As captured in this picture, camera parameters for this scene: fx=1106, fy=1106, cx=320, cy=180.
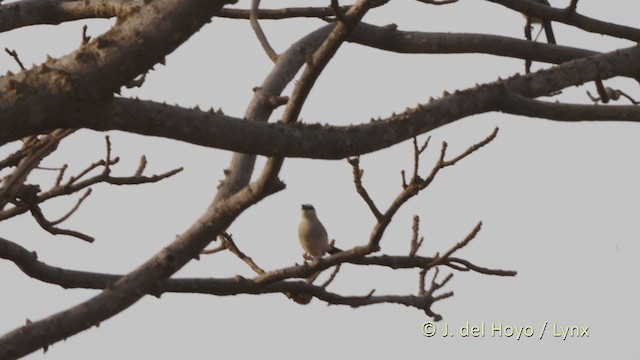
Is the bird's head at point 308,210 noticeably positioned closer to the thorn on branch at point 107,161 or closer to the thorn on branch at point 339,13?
the thorn on branch at point 107,161

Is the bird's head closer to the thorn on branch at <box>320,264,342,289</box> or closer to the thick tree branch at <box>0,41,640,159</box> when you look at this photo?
the thorn on branch at <box>320,264,342,289</box>

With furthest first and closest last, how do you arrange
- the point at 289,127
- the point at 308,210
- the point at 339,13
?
the point at 308,210
the point at 289,127
the point at 339,13

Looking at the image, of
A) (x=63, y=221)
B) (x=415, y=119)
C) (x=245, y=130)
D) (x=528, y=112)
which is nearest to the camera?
(x=245, y=130)

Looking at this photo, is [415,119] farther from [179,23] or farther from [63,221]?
[63,221]

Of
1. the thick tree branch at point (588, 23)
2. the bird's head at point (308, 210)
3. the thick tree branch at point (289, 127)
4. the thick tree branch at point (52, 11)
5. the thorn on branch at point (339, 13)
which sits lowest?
the thick tree branch at point (289, 127)

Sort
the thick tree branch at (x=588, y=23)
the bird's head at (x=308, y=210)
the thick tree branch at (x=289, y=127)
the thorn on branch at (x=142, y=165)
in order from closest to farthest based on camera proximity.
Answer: the thick tree branch at (x=289, y=127), the thorn on branch at (x=142, y=165), the thick tree branch at (x=588, y=23), the bird's head at (x=308, y=210)

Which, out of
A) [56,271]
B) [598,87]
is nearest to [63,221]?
[56,271]

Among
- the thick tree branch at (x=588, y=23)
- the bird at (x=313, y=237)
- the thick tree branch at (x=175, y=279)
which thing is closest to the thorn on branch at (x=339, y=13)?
the thick tree branch at (x=175, y=279)

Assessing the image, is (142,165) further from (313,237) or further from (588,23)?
(313,237)

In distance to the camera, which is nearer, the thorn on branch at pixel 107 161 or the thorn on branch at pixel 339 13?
the thorn on branch at pixel 339 13

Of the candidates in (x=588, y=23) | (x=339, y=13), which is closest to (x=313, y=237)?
(x=588, y=23)

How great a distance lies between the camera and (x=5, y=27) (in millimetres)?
4852

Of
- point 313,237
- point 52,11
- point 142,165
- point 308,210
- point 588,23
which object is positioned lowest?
point 142,165

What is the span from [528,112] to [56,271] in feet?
6.34
